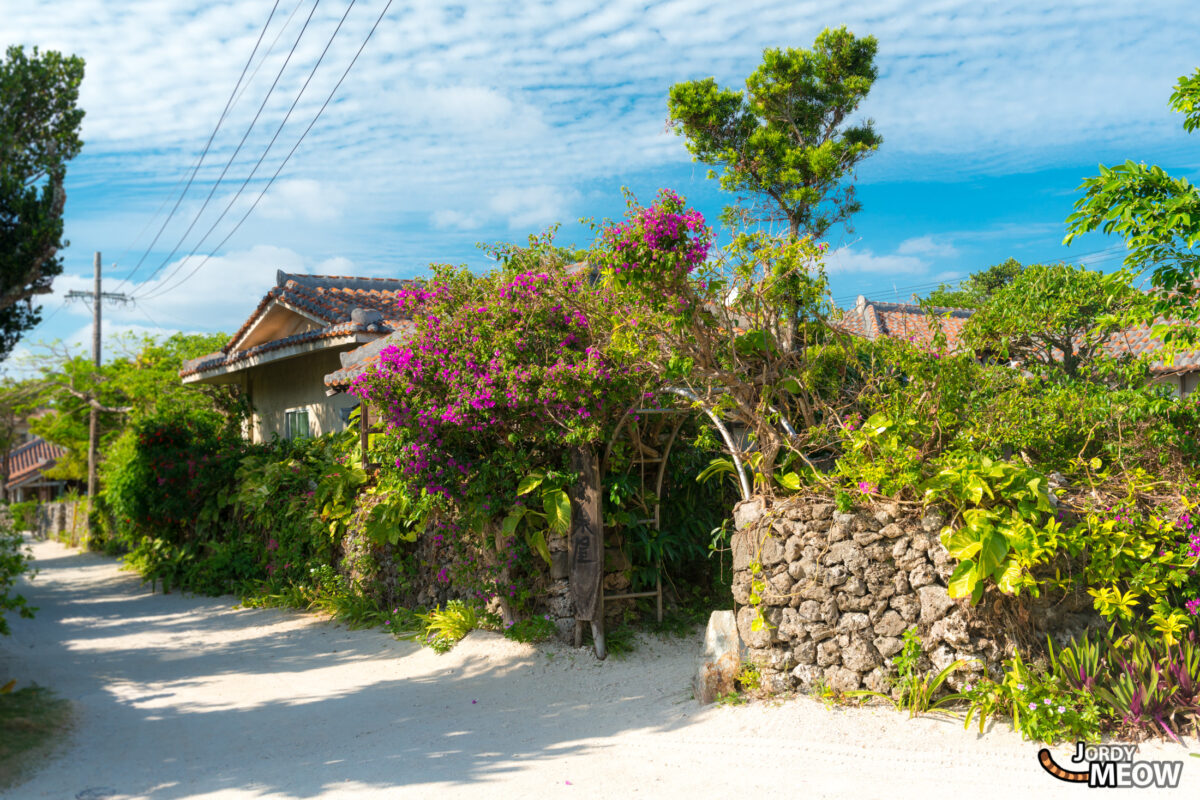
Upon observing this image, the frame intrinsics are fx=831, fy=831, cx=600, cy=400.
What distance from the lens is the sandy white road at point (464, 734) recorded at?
5758 mm

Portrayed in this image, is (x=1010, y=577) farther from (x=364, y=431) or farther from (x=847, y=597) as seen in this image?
(x=364, y=431)

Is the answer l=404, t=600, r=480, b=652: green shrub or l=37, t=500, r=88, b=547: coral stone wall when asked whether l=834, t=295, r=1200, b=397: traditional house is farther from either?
l=37, t=500, r=88, b=547: coral stone wall

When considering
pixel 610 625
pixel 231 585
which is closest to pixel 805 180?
pixel 610 625

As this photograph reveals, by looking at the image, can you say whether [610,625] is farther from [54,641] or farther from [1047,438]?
[54,641]

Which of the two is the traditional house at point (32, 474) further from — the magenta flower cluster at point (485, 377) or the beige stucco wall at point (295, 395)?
the magenta flower cluster at point (485, 377)

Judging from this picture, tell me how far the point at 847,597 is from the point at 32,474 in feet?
163

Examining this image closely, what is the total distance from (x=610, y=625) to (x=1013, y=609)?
4.25m

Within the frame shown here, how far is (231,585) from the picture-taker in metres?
14.3

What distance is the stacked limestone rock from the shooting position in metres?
6.48

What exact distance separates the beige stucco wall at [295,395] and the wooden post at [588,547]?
22.8 feet

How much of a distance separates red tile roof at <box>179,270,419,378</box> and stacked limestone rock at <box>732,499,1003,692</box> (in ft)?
26.0

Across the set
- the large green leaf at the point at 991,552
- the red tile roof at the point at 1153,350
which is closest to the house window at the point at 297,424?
the large green leaf at the point at 991,552

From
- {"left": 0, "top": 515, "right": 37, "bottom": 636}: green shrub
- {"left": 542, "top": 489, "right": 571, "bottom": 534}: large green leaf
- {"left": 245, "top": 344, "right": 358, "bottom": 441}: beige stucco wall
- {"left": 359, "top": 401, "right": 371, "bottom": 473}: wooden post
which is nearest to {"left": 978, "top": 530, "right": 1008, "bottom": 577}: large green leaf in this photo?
{"left": 542, "top": 489, "right": 571, "bottom": 534}: large green leaf

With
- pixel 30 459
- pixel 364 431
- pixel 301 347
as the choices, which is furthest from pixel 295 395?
pixel 30 459
